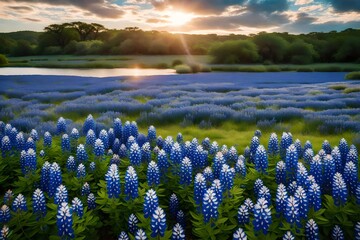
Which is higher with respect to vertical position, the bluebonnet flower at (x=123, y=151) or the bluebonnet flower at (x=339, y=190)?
the bluebonnet flower at (x=339, y=190)

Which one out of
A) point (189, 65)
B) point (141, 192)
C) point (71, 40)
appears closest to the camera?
point (141, 192)

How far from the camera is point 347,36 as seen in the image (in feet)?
27.4

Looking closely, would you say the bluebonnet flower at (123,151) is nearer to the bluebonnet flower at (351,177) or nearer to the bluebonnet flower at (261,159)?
the bluebonnet flower at (261,159)

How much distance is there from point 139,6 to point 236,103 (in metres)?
3.22

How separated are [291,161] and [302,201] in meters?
1.13

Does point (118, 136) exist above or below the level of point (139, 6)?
below

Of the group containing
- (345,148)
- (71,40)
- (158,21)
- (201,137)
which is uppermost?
(158,21)

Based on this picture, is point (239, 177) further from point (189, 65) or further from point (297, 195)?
point (189, 65)

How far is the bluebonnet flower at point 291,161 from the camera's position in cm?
379

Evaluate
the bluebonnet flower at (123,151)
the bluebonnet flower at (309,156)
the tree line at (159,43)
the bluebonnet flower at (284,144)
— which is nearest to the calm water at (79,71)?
the tree line at (159,43)

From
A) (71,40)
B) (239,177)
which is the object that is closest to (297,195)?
(239,177)

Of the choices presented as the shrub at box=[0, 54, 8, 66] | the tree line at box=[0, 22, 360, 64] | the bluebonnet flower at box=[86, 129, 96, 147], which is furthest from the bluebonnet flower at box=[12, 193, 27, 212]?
the shrub at box=[0, 54, 8, 66]

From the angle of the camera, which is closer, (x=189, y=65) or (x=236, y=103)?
(x=236, y=103)

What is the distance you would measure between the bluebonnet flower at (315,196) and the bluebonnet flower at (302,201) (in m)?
0.16
